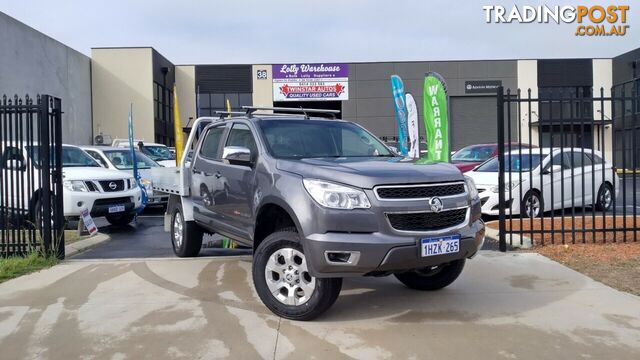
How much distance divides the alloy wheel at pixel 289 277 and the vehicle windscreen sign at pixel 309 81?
3203cm

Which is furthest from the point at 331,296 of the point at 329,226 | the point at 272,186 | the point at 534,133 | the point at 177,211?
the point at 534,133

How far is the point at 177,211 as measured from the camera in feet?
26.2

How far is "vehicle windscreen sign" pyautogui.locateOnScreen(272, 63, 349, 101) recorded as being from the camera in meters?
36.3

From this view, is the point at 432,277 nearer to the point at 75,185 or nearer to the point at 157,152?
the point at 75,185

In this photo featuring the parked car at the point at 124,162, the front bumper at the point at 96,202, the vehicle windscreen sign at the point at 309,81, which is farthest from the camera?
the vehicle windscreen sign at the point at 309,81

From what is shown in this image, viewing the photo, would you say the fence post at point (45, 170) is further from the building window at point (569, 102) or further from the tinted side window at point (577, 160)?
the tinted side window at point (577, 160)

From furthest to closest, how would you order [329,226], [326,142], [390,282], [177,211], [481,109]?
1. [481,109]
2. [177,211]
3. [390,282]
4. [326,142]
5. [329,226]

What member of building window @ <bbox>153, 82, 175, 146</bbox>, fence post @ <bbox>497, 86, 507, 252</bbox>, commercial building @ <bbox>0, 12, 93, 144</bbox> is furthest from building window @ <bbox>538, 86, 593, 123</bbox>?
building window @ <bbox>153, 82, 175, 146</bbox>

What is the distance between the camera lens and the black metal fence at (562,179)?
25.3ft

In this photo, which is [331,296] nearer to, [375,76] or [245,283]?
[245,283]

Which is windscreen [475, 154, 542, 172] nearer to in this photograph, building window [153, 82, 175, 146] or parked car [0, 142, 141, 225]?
parked car [0, 142, 141, 225]

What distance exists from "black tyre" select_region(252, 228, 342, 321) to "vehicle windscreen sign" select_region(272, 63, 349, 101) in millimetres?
32009

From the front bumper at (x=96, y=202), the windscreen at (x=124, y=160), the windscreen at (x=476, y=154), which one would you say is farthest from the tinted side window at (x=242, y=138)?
the windscreen at (x=476, y=154)

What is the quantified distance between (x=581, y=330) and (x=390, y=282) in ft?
7.31
